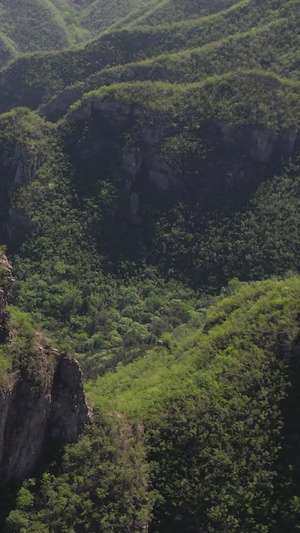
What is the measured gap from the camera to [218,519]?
1998 inches

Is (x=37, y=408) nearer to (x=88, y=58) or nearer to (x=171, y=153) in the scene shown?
(x=171, y=153)

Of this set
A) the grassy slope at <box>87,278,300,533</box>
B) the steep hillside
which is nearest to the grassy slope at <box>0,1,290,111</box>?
the grassy slope at <box>87,278,300,533</box>

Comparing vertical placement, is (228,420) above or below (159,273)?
below

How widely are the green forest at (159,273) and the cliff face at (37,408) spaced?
176 mm

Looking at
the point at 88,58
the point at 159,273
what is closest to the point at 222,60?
the point at 88,58

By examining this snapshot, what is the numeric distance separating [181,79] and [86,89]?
23855 millimetres

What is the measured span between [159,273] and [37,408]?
65.8 meters

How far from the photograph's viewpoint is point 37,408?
46656mm

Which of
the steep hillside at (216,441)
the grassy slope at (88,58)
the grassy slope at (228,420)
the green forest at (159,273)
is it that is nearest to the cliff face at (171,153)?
the green forest at (159,273)

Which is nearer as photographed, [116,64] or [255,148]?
[255,148]

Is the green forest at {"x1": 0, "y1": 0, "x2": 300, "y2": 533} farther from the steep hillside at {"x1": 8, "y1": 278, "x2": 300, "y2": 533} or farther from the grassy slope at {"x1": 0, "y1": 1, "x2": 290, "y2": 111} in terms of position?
the grassy slope at {"x1": 0, "y1": 1, "x2": 290, "y2": 111}

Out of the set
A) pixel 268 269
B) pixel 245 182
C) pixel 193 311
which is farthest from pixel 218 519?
pixel 245 182

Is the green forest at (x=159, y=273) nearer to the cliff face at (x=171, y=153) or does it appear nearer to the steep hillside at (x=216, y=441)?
the steep hillside at (x=216, y=441)

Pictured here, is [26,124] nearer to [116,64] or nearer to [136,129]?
[136,129]
